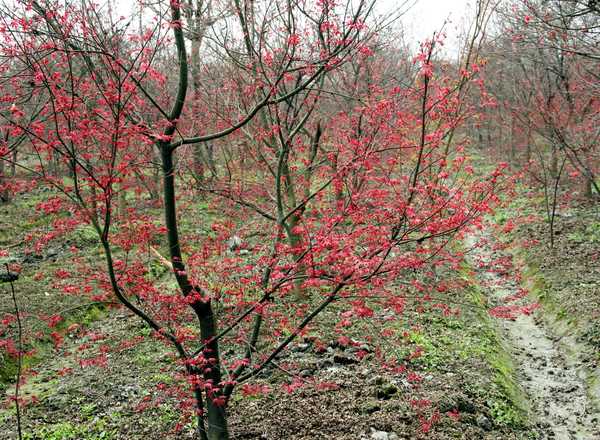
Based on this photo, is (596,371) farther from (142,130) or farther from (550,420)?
(142,130)

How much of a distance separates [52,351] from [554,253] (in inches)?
477

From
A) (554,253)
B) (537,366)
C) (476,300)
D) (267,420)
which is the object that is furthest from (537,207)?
(267,420)

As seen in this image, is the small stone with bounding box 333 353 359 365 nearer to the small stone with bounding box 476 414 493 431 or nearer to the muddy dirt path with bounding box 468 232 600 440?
the small stone with bounding box 476 414 493 431

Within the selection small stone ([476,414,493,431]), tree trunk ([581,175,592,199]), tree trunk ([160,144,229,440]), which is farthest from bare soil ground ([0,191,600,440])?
tree trunk ([581,175,592,199])

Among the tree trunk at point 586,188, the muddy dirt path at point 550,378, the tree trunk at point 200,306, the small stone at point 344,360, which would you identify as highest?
the tree trunk at point 586,188

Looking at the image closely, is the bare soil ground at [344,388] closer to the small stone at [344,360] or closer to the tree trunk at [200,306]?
the small stone at [344,360]

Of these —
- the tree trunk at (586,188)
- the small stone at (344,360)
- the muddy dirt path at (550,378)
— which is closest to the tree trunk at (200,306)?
the small stone at (344,360)

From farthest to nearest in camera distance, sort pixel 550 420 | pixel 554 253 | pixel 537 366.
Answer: pixel 554 253, pixel 537 366, pixel 550 420

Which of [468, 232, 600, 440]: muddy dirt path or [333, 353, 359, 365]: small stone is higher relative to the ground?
[333, 353, 359, 365]: small stone

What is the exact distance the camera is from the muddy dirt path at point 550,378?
718 centimetres

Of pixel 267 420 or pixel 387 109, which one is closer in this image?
pixel 267 420

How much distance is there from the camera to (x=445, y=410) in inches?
268

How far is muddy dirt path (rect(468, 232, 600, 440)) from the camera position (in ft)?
23.6

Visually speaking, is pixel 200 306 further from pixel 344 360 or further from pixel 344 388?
pixel 344 360
